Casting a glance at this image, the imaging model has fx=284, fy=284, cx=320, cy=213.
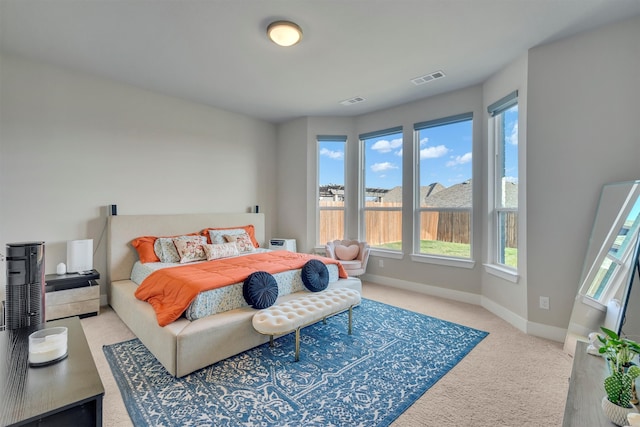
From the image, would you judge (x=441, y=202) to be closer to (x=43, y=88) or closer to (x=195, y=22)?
(x=195, y=22)

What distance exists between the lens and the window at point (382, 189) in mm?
4730

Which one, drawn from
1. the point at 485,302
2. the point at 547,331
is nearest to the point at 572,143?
the point at 547,331

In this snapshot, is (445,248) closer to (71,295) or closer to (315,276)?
(315,276)

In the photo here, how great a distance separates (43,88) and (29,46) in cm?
48

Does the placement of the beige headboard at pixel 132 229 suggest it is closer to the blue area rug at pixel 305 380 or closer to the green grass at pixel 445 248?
the blue area rug at pixel 305 380

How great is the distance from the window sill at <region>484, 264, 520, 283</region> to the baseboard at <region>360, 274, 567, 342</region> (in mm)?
360

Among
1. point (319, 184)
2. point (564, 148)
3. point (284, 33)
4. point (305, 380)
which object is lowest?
point (305, 380)

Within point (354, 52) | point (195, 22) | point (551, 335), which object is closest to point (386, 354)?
point (551, 335)

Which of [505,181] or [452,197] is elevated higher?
[505,181]

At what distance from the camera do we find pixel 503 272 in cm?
332

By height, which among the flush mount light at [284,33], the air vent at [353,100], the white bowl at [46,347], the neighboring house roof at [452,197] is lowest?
the white bowl at [46,347]

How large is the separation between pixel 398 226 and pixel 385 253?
50 cm

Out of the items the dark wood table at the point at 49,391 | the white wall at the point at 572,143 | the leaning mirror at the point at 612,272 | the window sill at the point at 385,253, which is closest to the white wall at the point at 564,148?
the white wall at the point at 572,143

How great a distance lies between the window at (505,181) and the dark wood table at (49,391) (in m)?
3.88
